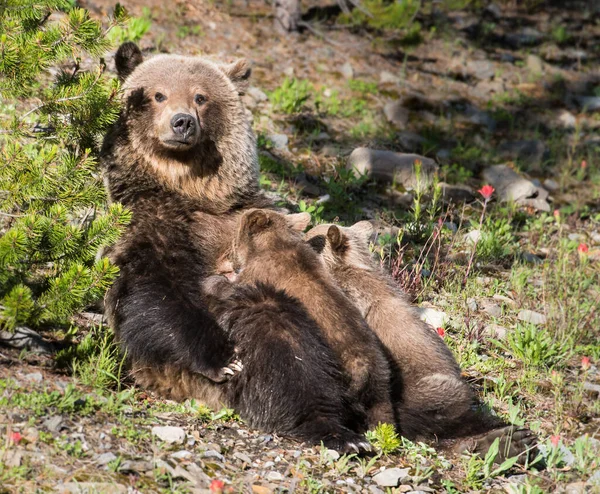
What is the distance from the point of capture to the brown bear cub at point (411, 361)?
5.77 m

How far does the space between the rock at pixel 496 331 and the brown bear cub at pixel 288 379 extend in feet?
8.86

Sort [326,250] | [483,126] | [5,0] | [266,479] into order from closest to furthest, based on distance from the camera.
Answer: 1. [266,479]
2. [5,0]
3. [326,250]
4. [483,126]

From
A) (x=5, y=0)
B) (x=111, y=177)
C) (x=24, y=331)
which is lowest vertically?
(x=24, y=331)

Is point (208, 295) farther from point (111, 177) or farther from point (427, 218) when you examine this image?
point (427, 218)

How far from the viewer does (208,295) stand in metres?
5.99

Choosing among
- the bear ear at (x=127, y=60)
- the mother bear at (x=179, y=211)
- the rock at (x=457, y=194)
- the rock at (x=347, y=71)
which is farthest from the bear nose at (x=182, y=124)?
the rock at (x=347, y=71)

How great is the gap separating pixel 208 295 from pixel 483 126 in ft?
26.7

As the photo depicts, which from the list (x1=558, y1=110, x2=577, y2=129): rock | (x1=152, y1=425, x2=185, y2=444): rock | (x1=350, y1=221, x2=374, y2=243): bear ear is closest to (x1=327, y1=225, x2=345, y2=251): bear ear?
(x1=350, y1=221, x2=374, y2=243): bear ear

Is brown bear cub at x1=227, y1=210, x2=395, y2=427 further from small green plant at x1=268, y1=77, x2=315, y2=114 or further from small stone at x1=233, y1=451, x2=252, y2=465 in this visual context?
small green plant at x1=268, y1=77, x2=315, y2=114

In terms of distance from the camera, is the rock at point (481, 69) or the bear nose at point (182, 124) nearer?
the bear nose at point (182, 124)

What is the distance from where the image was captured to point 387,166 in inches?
415

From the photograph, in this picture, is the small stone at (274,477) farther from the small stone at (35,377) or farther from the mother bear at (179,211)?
the small stone at (35,377)

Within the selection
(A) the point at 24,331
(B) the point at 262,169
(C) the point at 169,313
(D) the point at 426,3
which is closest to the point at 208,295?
(C) the point at 169,313

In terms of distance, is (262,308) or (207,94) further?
(207,94)
